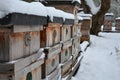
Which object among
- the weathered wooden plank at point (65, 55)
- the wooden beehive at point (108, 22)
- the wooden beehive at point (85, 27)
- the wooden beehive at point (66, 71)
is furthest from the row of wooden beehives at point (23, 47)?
the wooden beehive at point (108, 22)

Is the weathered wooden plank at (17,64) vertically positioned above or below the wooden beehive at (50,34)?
below

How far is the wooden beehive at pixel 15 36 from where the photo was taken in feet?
8.68

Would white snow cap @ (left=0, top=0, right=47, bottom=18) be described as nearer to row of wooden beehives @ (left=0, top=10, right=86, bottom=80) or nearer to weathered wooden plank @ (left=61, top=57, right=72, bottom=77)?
row of wooden beehives @ (left=0, top=10, right=86, bottom=80)

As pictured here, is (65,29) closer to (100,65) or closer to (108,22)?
(100,65)

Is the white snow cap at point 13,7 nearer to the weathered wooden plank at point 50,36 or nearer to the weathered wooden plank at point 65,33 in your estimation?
the weathered wooden plank at point 50,36

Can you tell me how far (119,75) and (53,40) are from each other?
16.0ft

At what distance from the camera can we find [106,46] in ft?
52.0

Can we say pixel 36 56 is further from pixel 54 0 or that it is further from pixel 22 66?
pixel 54 0

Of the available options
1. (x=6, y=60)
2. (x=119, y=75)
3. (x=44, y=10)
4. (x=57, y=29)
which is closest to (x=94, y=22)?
(x=119, y=75)

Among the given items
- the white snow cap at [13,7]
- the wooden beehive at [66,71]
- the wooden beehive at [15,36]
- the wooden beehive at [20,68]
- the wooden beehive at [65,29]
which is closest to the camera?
the white snow cap at [13,7]

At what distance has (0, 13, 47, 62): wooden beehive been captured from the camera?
2645 millimetres

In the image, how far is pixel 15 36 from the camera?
302cm

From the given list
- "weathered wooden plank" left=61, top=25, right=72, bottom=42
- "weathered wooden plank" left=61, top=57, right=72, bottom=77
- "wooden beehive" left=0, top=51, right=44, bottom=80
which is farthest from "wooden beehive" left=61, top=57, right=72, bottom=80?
"wooden beehive" left=0, top=51, right=44, bottom=80

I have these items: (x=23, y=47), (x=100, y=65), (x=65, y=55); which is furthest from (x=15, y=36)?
(x=100, y=65)
